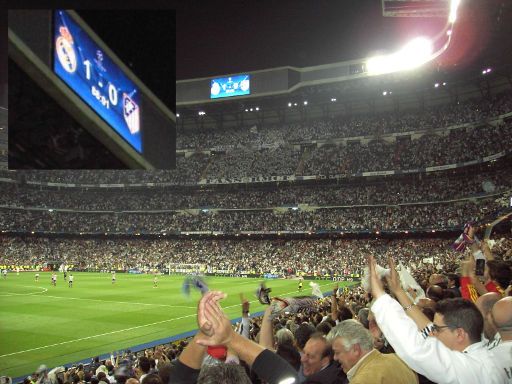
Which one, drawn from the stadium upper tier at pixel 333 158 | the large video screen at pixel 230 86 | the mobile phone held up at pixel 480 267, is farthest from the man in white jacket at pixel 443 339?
the large video screen at pixel 230 86

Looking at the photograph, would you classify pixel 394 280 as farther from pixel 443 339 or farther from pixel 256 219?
pixel 256 219

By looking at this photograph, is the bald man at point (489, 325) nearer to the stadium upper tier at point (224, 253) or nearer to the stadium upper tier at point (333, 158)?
the stadium upper tier at point (224, 253)

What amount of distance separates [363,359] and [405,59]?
56.8m

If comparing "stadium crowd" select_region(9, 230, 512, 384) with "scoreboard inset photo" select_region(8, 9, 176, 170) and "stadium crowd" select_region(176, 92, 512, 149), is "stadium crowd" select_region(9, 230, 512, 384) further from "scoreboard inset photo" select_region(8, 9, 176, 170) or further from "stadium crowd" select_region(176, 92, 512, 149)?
"stadium crowd" select_region(176, 92, 512, 149)

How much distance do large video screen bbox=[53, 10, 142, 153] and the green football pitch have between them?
6.36 m

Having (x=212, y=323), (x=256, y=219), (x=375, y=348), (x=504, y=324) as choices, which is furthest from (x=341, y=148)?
(x=212, y=323)

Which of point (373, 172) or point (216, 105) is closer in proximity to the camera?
point (373, 172)

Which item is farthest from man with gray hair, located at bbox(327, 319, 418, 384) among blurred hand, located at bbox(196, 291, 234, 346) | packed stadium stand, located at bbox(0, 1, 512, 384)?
packed stadium stand, located at bbox(0, 1, 512, 384)

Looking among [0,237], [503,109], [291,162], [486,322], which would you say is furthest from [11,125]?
[0,237]

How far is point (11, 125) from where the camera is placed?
14.0 m

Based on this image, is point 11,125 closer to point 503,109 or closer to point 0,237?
point 503,109

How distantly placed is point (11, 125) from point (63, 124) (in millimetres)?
1605

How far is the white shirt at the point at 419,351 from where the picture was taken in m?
2.83

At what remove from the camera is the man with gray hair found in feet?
11.6
